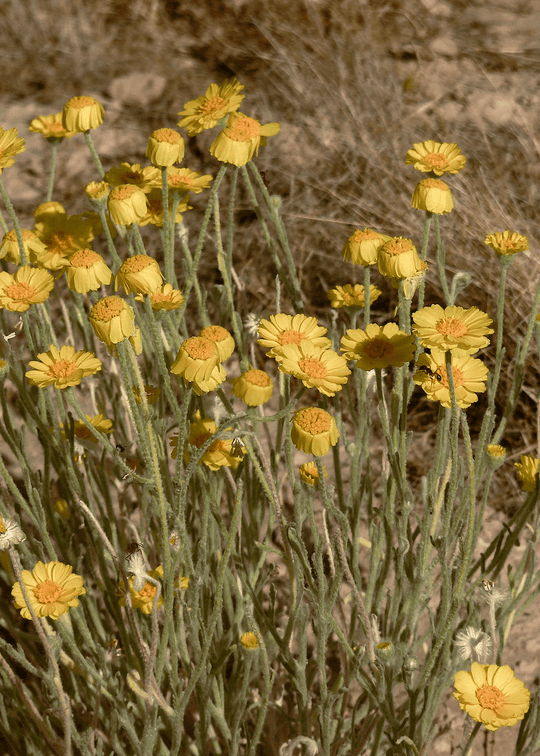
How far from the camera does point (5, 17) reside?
3.98m

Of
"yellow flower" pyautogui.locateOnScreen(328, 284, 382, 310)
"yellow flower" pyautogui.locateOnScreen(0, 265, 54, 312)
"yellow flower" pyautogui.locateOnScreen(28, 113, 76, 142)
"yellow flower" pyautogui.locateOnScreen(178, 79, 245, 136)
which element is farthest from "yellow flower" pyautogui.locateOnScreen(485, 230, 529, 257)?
"yellow flower" pyautogui.locateOnScreen(28, 113, 76, 142)

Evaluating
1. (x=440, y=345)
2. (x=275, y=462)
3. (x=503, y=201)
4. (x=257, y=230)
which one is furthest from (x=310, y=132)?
(x=440, y=345)

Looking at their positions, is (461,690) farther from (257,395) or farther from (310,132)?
(310,132)

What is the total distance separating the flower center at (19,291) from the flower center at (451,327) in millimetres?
567

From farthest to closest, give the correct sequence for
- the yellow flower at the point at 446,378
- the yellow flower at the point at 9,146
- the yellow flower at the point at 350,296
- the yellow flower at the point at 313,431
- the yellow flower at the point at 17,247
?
the yellow flower at the point at 350,296 < the yellow flower at the point at 17,247 < the yellow flower at the point at 9,146 < the yellow flower at the point at 446,378 < the yellow flower at the point at 313,431

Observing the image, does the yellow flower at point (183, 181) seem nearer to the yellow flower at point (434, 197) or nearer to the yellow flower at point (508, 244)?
the yellow flower at point (434, 197)

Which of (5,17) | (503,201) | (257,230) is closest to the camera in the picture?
(503,201)

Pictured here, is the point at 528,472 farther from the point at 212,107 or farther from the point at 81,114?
the point at 81,114

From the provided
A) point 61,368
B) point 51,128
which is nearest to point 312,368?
point 61,368

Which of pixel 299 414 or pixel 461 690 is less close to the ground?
pixel 299 414

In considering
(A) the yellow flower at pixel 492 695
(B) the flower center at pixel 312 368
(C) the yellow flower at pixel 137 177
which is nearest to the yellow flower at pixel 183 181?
(C) the yellow flower at pixel 137 177

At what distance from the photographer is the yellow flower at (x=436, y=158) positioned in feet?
3.73

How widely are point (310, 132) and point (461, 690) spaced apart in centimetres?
236

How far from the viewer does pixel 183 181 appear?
121 centimetres
